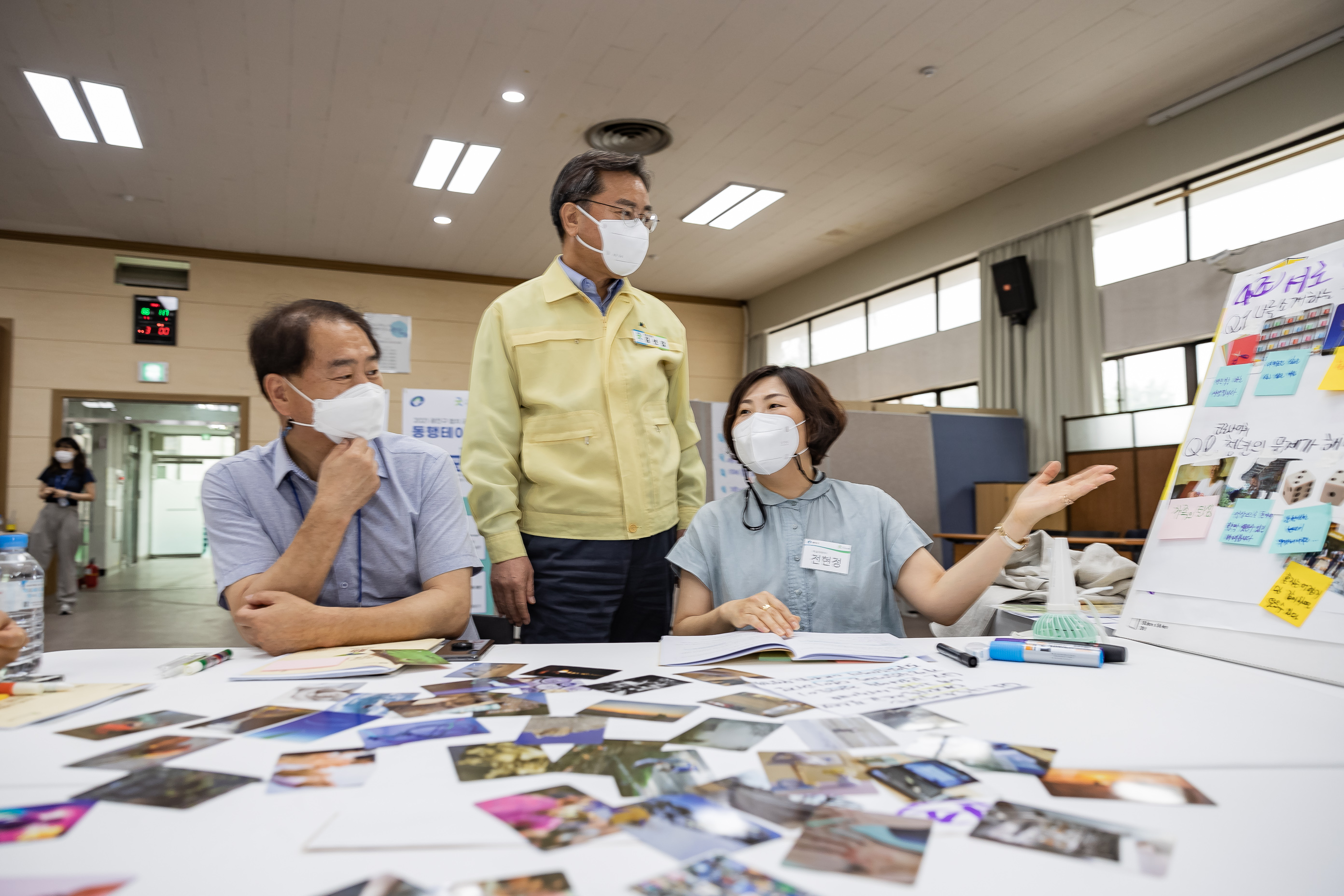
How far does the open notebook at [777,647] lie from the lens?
1.16m

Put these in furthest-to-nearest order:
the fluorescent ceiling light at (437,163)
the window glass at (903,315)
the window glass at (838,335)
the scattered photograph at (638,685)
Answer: the window glass at (838,335), the window glass at (903,315), the fluorescent ceiling light at (437,163), the scattered photograph at (638,685)

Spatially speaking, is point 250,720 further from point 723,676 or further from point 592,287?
point 592,287

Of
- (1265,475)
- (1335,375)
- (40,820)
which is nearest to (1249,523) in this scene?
(1265,475)

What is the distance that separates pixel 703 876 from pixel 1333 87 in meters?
5.73

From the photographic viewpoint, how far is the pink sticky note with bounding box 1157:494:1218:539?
1.28m

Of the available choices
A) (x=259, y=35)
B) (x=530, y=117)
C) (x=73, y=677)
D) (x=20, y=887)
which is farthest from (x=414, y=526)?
(x=530, y=117)

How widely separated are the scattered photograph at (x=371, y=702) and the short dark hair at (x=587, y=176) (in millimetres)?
1244

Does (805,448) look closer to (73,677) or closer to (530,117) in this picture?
(73,677)

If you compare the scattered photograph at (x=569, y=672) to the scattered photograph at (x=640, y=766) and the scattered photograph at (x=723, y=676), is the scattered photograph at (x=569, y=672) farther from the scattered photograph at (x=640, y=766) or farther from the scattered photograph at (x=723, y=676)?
the scattered photograph at (x=640, y=766)

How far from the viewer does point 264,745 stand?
30.4 inches

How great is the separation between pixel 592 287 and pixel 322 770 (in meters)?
1.42

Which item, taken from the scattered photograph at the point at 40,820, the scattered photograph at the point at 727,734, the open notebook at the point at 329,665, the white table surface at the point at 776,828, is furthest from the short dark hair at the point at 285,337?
the scattered photograph at the point at 727,734

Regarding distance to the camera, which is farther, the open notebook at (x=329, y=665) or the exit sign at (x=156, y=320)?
the exit sign at (x=156, y=320)

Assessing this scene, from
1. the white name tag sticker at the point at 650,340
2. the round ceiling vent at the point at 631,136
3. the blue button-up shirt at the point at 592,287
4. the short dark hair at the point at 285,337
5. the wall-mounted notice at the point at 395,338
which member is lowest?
the short dark hair at the point at 285,337
